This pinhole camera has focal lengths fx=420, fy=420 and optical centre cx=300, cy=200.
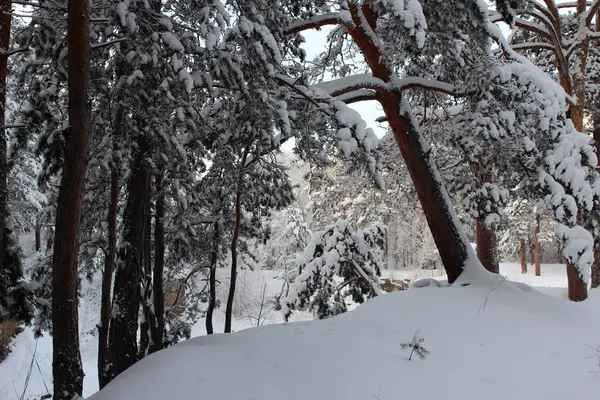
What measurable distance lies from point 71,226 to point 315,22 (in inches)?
178


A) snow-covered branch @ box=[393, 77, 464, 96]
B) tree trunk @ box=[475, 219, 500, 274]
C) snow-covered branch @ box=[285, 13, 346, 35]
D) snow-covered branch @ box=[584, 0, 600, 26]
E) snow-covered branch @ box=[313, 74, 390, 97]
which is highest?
snow-covered branch @ box=[584, 0, 600, 26]

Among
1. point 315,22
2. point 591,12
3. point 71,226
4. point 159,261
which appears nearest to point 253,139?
point 315,22

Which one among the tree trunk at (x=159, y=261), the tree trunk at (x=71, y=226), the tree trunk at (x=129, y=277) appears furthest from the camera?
the tree trunk at (x=159, y=261)

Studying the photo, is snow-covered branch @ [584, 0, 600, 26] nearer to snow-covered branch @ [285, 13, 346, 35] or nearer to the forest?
the forest

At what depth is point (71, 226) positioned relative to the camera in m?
3.04

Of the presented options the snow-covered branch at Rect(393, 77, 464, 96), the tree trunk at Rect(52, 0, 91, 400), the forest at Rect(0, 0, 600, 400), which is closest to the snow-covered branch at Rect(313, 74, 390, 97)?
the forest at Rect(0, 0, 600, 400)

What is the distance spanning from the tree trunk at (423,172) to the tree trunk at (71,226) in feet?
13.3

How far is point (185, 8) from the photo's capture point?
4797 mm

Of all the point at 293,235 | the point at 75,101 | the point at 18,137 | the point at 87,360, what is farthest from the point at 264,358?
the point at 293,235

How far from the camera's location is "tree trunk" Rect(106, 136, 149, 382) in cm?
493

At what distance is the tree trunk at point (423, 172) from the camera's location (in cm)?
597

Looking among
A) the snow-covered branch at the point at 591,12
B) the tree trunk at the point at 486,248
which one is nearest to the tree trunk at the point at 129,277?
the tree trunk at the point at 486,248

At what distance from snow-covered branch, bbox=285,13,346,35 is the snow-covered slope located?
3981mm

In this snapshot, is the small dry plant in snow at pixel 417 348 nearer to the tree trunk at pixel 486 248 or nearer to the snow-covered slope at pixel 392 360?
the snow-covered slope at pixel 392 360
